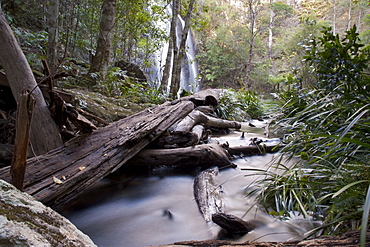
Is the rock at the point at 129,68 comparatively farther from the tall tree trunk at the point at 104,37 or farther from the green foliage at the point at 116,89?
the tall tree trunk at the point at 104,37

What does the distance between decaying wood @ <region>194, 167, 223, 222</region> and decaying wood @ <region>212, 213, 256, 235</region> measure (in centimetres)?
23

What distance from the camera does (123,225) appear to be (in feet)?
6.68

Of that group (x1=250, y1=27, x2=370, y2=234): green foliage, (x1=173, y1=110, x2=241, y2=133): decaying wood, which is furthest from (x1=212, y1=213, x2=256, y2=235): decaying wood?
(x1=173, y1=110, x2=241, y2=133): decaying wood

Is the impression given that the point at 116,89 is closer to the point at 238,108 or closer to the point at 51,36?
the point at 51,36

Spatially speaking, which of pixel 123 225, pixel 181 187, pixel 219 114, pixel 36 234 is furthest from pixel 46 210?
pixel 219 114

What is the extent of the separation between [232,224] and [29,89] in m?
2.11

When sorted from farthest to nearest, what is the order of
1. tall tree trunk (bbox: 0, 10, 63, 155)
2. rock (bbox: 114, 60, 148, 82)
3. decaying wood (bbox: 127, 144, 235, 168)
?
rock (bbox: 114, 60, 148, 82), decaying wood (bbox: 127, 144, 235, 168), tall tree trunk (bbox: 0, 10, 63, 155)

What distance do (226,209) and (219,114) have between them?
534cm

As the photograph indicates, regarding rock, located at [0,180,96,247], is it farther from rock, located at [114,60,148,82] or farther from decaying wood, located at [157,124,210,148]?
rock, located at [114,60,148,82]

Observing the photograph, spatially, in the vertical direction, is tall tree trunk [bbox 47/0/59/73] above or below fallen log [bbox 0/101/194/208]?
above

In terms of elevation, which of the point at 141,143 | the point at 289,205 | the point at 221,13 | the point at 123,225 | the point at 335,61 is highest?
the point at 221,13

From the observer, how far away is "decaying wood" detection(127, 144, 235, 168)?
294 centimetres

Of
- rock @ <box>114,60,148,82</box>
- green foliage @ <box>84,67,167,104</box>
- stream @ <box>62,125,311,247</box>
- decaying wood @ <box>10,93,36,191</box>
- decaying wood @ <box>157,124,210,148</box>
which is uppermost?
rock @ <box>114,60,148,82</box>

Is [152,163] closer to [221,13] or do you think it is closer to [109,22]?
[109,22]
